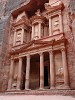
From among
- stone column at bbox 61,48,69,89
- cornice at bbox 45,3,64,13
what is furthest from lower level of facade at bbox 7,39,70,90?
cornice at bbox 45,3,64,13

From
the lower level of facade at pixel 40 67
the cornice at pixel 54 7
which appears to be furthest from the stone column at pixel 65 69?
the cornice at pixel 54 7

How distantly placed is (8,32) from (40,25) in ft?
12.3

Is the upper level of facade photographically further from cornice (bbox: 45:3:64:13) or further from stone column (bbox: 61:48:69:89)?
stone column (bbox: 61:48:69:89)

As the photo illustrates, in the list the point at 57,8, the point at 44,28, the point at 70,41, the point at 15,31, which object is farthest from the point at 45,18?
the point at 70,41

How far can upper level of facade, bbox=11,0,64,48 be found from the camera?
11.3m

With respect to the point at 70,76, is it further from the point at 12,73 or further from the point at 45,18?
the point at 45,18

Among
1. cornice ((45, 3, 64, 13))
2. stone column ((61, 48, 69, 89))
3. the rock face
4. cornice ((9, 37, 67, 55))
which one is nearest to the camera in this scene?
stone column ((61, 48, 69, 89))

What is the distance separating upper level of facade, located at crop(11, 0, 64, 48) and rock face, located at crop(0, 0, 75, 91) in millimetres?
528

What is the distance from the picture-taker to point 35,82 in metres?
11.9

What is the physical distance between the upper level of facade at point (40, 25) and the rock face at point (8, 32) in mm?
528

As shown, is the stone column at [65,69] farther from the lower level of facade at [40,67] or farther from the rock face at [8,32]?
the rock face at [8,32]

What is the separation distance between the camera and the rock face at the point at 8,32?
8.85 metres

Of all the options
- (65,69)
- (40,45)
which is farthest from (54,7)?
(65,69)

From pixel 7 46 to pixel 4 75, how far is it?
9.65 ft
